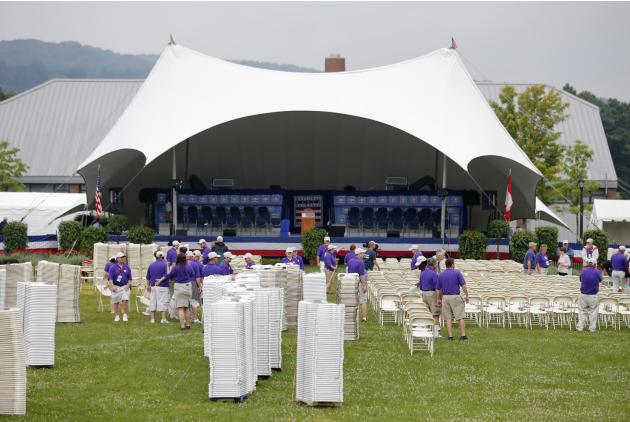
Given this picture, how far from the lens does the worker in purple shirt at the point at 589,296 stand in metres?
19.5

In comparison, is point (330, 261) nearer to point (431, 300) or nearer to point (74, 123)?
point (431, 300)

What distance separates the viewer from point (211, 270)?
19.8 m

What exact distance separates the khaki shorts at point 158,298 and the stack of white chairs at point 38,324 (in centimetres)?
530

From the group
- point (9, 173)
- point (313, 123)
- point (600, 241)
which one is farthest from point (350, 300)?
point (9, 173)

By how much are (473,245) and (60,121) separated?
1482 inches

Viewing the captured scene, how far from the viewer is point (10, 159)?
191ft

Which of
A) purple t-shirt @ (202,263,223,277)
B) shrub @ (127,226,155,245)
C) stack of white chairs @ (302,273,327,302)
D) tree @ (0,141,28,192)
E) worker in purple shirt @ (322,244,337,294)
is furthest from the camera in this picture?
tree @ (0,141,28,192)

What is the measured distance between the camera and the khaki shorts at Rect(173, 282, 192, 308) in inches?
748

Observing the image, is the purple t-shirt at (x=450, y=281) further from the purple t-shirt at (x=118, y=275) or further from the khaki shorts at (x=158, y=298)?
the purple t-shirt at (x=118, y=275)

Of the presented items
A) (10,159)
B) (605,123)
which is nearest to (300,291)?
(10,159)

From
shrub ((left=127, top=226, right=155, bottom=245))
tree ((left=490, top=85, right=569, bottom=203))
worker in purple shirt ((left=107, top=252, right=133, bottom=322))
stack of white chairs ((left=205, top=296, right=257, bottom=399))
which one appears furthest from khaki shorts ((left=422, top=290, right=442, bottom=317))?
tree ((left=490, top=85, right=569, bottom=203))

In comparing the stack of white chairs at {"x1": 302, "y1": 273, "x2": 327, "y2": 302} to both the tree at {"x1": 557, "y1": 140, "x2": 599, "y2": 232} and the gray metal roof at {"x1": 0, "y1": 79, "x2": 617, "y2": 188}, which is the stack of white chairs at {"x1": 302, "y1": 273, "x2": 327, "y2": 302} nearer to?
the tree at {"x1": 557, "y1": 140, "x2": 599, "y2": 232}

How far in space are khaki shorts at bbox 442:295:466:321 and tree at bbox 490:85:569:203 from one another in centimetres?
3264

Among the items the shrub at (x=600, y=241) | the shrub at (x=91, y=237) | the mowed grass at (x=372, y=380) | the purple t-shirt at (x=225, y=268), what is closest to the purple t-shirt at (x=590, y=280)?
the mowed grass at (x=372, y=380)
